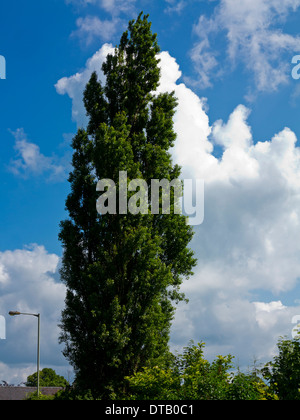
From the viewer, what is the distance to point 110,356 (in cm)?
1423

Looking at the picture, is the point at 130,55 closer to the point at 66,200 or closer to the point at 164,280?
the point at 66,200

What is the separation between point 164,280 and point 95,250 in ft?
9.54

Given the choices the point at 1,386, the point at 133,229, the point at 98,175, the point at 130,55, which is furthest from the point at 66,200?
the point at 1,386

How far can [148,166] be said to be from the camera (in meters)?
18.0

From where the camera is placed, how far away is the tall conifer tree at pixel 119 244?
14.7 meters

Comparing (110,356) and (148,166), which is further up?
(148,166)

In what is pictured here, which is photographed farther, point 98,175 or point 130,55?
point 130,55

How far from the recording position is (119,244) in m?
15.8

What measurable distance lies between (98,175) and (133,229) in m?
2.64

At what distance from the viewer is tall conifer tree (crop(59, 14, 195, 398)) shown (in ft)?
48.2

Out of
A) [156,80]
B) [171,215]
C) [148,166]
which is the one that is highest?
[156,80]
